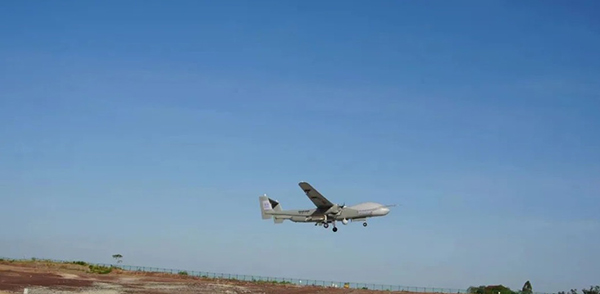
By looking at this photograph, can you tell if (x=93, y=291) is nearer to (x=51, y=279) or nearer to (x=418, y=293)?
(x=51, y=279)

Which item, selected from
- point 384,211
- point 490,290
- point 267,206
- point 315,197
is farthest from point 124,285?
point 490,290

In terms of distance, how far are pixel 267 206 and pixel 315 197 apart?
57.5ft

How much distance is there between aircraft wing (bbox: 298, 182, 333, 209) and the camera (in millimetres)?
89938

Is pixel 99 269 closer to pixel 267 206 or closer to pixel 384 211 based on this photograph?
pixel 267 206

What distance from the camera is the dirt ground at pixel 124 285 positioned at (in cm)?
9200

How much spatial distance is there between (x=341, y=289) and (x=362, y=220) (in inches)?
1204

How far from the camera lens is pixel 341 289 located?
118m

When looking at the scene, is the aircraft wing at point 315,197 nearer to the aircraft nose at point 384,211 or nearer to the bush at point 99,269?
the aircraft nose at point 384,211

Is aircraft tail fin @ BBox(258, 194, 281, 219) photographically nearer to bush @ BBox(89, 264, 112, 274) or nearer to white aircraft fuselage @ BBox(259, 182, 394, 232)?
white aircraft fuselage @ BBox(259, 182, 394, 232)

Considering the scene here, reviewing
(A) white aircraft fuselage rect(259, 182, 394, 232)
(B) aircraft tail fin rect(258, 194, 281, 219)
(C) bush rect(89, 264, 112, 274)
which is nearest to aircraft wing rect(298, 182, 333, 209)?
(A) white aircraft fuselage rect(259, 182, 394, 232)

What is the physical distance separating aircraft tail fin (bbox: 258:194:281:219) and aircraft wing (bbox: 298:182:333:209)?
14675 millimetres

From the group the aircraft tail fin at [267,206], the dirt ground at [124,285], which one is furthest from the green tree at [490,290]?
the aircraft tail fin at [267,206]

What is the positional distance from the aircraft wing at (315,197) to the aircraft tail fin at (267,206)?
578 inches

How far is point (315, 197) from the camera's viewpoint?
3575 inches
